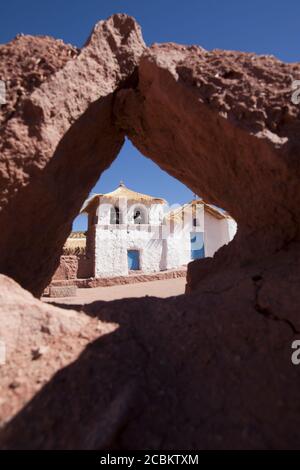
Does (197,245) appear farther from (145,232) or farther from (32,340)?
(32,340)

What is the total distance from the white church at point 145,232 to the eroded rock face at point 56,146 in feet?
45.8

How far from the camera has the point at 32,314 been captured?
188 cm

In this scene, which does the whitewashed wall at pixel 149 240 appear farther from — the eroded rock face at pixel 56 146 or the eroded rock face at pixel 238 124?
the eroded rock face at pixel 238 124

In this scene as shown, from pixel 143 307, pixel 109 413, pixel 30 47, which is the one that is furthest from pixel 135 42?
pixel 109 413

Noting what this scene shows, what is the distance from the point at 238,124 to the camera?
7.50 feet

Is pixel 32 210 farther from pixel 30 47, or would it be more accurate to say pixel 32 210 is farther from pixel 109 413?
pixel 109 413

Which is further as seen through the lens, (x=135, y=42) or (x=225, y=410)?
(x=135, y=42)

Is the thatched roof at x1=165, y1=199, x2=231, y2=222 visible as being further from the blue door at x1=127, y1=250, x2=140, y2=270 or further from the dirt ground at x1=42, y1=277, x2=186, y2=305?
the dirt ground at x1=42, y1=277, x2=186, y2=305

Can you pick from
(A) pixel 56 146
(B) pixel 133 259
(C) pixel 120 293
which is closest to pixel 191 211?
(B) pixel 133 259

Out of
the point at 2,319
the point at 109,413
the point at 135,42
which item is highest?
the point at 135,42

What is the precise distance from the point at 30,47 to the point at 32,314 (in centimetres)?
226

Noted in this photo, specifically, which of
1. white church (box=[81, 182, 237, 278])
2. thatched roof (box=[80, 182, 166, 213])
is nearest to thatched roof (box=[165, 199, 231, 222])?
white church (box=[81, 182, 237, 278])

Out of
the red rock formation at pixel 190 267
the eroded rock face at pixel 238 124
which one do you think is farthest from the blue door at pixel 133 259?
the eroded rock face at pixel 238 124

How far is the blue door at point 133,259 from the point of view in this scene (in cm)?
1859
